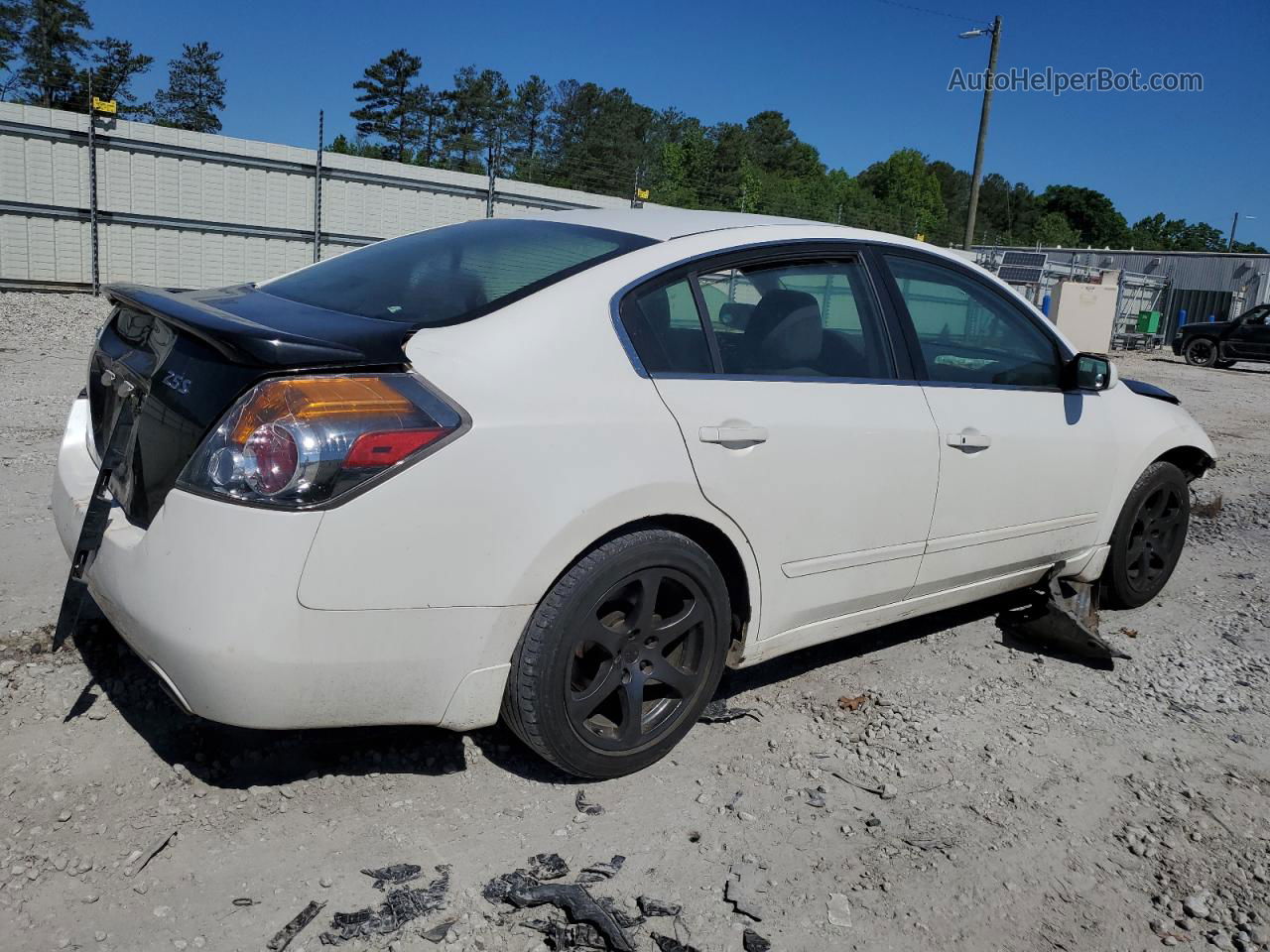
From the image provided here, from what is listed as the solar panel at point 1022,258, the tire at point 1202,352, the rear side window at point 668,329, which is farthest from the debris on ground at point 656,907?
the solar panel at point 1022,258

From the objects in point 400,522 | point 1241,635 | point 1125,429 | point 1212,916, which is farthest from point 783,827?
point 1241,635

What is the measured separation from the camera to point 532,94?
204 feet

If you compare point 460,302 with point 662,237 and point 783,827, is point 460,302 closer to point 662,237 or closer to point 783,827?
point 662,237

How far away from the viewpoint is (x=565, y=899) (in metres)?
2.41

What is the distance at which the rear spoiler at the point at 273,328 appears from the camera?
2.35 metres

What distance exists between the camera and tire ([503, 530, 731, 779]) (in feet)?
8.64

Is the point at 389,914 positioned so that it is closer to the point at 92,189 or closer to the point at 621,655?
the point at 621,655

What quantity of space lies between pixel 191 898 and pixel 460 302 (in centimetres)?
157

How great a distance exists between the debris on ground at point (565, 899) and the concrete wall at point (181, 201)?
15612 millimetres

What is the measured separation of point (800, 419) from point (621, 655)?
2.84 feet

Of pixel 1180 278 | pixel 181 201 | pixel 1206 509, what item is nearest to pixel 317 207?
pixel 181 201

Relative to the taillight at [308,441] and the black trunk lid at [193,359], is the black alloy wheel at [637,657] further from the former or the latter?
the black trunk lid at [193,359]

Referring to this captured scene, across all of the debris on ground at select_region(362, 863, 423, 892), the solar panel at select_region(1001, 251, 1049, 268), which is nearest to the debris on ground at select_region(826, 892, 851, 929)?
the debris on ground at select_region(362, 863, 423, 892)

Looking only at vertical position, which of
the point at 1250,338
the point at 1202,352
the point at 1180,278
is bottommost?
the point at 1202,352
